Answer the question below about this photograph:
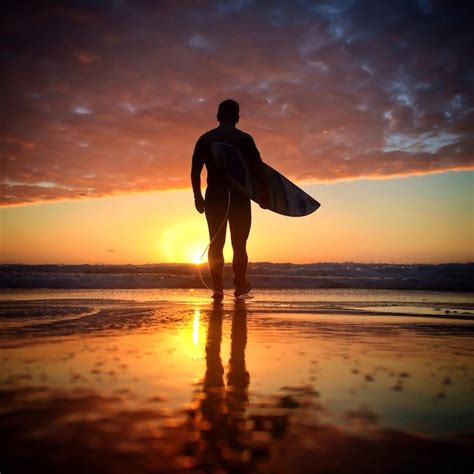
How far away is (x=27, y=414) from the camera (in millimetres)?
983

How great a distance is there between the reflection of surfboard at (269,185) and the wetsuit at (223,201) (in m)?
0.09

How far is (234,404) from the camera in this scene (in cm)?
110

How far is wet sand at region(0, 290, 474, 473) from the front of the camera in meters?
0.76

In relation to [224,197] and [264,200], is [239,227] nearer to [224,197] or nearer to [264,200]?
[224,197]

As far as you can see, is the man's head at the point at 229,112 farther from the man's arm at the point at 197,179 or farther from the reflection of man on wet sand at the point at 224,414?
the reflection of man on wet sand at the point at 224,414

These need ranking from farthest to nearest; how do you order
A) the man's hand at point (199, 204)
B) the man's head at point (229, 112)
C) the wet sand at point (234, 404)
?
the man's hand at point (199, 204) → the man's head at point (229, 112) → the wet sand at point (234, 404)

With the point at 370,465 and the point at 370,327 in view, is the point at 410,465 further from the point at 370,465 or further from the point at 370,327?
the point at 370,327

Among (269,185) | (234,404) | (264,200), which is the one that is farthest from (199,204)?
(234,404)

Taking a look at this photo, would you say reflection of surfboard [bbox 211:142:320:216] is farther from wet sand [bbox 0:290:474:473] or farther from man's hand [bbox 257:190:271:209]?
Answer: wet sand [bbox 0:290:474:473]

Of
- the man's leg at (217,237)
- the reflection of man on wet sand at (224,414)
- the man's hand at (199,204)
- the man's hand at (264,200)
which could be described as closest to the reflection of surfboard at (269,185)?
the man's hand at (264,200)

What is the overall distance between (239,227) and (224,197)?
408 millimetres

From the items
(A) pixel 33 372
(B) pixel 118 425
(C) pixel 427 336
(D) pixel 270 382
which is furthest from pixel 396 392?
(C) pixel 427 336

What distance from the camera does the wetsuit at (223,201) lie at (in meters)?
5.25

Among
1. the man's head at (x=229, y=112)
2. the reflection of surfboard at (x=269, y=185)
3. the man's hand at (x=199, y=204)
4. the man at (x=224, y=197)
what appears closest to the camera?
the reflection of surfboard at (x=269, y=185)
